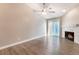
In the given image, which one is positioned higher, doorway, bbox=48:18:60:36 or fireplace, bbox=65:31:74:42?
doorway, bbox=48:18:60:36

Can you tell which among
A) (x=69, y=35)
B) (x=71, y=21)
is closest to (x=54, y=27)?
(x=71, y=21)

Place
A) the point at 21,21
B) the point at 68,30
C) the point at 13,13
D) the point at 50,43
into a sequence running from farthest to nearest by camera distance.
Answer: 1. the point at 21,21
2. the point at 13,13
3. the point at 68,30
4. the point at 50,43

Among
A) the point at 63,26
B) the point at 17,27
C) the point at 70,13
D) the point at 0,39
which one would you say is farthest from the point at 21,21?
the point at 70,13

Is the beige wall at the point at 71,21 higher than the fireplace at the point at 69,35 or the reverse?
higher

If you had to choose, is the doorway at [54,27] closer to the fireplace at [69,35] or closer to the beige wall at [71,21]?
the beige wall at [71,21]

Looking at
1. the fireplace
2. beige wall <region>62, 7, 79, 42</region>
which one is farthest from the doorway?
the fireplace

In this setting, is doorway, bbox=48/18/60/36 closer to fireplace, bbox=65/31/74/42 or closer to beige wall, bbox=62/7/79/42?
beige wall, bbox=62/7/79/42

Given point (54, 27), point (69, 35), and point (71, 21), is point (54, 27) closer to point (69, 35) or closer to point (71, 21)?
point (71, 21)

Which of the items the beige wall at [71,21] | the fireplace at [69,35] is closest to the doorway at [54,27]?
the beige wall at [71,21]
